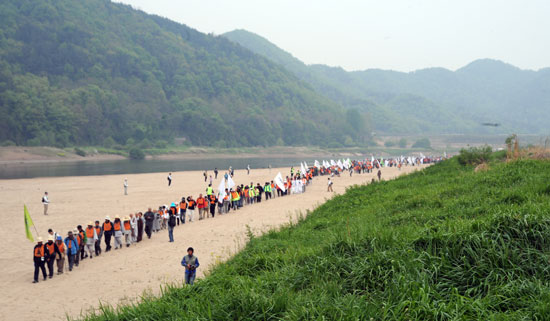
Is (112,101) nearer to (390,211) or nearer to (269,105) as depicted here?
(269,105)

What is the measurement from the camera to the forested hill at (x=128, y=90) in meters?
95.4

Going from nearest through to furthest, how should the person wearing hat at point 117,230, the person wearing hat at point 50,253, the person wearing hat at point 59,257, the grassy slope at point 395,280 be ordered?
the grassy slope at point 395,280, the person wearing hat at point 50,253, the person wearing hat at point 59,257, the person wearing hat at point 117,230

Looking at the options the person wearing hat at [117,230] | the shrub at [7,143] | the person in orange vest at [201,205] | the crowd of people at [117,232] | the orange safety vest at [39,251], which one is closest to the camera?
the orange safety vest at [39,251]

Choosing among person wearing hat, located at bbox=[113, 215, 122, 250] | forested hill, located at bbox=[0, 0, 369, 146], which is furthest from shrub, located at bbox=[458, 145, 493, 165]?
forested hill, located at bbox=[0, 0, 369, 146]

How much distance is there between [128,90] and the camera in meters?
132

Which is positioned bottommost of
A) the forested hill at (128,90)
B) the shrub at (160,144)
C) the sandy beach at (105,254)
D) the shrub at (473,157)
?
the sandy beach at (105,254)

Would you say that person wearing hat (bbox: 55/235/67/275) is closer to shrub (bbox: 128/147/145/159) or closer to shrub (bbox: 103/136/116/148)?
shrub (bbox: 128/147/145/159)

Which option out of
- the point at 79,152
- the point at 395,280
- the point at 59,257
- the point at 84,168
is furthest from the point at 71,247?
the point at 79,152

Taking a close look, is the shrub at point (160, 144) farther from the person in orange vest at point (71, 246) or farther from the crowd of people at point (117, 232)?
the person in orange vest at point (71, 246)

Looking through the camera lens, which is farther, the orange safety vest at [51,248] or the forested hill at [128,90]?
the forested hill at [128,90]

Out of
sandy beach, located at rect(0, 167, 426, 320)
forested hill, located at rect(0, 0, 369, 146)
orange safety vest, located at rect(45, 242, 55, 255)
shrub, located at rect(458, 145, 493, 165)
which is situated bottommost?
sandy beach, located at rect(0, 167, 426, 320)

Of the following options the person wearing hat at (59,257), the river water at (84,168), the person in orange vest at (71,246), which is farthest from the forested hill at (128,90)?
the person wearing hat at (59,257)

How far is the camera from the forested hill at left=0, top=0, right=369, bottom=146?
95438mm

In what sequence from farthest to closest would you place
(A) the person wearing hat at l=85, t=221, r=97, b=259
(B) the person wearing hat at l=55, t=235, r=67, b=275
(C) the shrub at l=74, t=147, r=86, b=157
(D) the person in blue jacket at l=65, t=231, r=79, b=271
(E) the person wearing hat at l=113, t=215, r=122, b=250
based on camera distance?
(C) the shrub at l=74, t=147, r=86, b=157 < (E) the person wearing hat at l=113, t=215, r=122, b=250 < (A) the person wearing hat at l=85, t=221, r=97, b=259 < (D) the person in blue jacket at l=65, t=231, r=79, b=271 < (B) the person wearing hat at l=55, t=235, r=67, b=275
